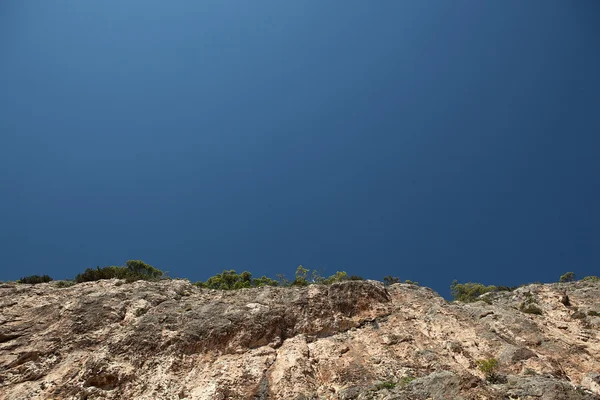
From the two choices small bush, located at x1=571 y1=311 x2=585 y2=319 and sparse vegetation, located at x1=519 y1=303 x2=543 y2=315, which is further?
sparse vegetation, located at x1=519 y1=303 x2=543 y2=315

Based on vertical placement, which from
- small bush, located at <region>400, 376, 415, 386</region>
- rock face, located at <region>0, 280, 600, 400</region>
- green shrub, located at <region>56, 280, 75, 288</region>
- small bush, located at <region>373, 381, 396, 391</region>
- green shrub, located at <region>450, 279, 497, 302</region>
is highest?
green shrub, located at <region>450, 279, 497, 302</region>

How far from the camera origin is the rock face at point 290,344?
13.9 metres

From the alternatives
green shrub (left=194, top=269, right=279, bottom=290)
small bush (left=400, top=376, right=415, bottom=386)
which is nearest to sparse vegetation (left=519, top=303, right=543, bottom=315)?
small bush (left=400, top=376, right=415, bottom=386)

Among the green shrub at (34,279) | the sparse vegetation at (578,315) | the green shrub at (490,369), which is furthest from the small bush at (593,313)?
the green shrub at (34,279)

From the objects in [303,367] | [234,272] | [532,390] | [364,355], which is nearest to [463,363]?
[532,390]

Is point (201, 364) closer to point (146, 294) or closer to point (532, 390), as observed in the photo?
point (146, 294)

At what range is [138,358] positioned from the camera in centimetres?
1564

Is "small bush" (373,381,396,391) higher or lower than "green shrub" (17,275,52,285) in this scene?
lower

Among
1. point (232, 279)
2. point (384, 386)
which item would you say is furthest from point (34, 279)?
point (384, 386)

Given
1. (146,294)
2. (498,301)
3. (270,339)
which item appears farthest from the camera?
(498,301)

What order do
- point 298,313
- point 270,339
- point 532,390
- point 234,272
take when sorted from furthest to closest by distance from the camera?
point 234,272
point 298,313
point 270,339
point 532,390

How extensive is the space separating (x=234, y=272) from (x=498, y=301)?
28.5m

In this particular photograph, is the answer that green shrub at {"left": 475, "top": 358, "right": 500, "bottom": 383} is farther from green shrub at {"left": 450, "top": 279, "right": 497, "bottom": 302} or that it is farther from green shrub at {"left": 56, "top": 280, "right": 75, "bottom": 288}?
green shrub at {"left": 56, "top": 280, "right": 75, "bottom": 288}

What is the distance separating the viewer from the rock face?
45.6 feet
